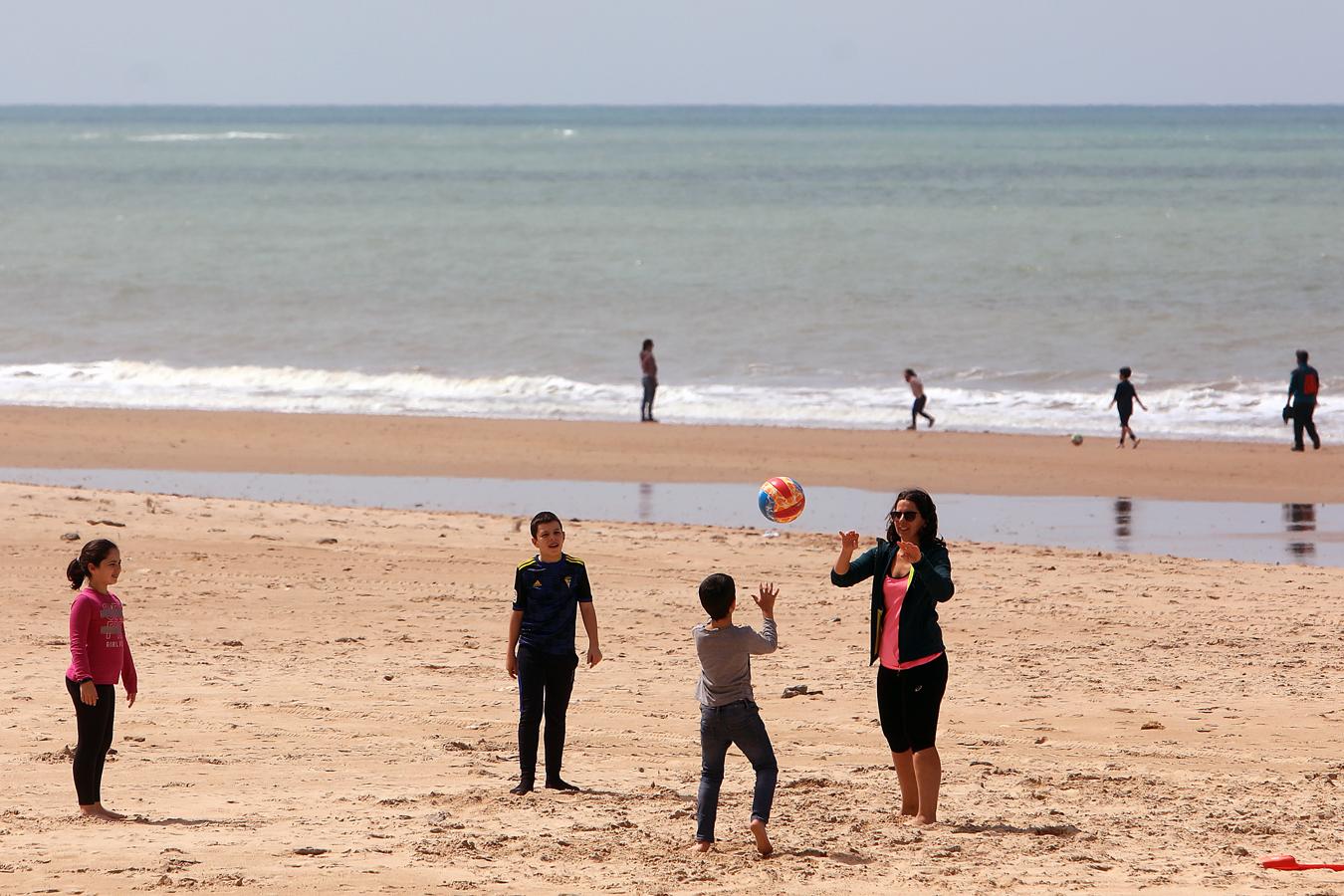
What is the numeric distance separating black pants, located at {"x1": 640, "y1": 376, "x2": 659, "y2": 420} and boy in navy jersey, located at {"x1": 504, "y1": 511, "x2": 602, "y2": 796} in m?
16.1

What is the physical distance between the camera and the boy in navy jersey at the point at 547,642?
7.37m

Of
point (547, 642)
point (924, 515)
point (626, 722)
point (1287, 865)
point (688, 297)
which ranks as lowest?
point (1287, 865)

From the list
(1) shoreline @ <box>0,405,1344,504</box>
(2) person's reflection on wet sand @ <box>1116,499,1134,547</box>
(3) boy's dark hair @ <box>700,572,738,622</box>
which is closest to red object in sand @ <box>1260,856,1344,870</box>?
(3) boy's dark hair @ <box>700,572,738,622</box>

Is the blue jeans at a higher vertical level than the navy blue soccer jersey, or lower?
lower

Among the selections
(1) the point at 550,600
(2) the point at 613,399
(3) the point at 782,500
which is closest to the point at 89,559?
(1) the point at 550,600

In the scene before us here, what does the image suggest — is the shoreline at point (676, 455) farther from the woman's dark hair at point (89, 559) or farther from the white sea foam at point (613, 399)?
the woman's dark hair at point (89, 559)

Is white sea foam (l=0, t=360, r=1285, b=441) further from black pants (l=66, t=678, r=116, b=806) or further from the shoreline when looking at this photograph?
black pants (l=66, t=678, r=116, b=806)

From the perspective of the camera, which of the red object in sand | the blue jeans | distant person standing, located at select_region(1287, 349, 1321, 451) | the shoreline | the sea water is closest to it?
the red object in sand

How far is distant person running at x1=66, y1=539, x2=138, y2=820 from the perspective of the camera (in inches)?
268

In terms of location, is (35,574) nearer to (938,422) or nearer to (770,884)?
(770,884)

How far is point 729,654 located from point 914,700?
0.84m

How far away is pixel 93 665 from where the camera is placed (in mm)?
6863

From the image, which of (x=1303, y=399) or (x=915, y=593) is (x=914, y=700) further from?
(x=1303, y=399)

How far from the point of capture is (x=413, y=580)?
41.5ft
